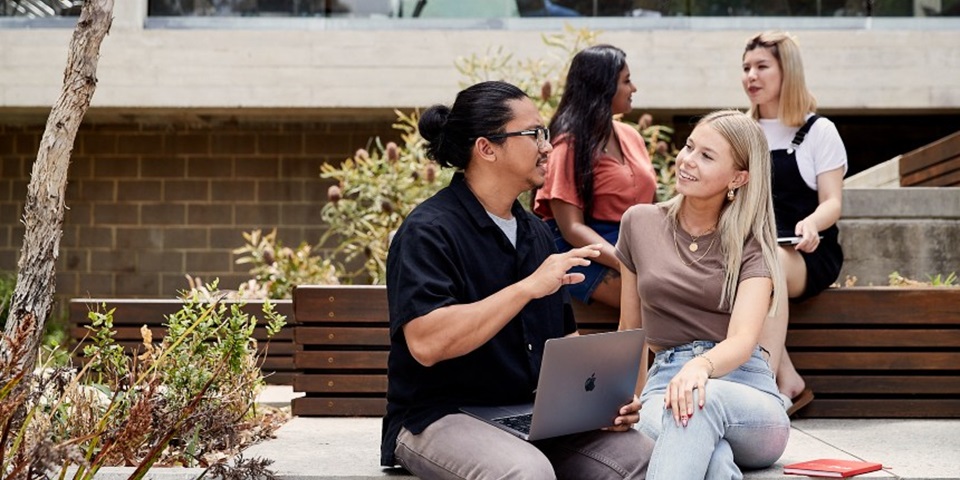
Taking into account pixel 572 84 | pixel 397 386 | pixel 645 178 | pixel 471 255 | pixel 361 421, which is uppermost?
pixel 572 84

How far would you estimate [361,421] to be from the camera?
182 inches

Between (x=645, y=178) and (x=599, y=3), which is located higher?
(x=599, y=3)

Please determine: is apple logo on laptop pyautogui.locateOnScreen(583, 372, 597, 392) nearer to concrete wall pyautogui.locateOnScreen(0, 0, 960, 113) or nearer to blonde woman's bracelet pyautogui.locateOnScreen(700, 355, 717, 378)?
blonde woman's bracelet pyautogui.locateOnScreen(700, 355, 717, 378)

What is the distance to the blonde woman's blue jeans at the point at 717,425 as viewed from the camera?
9.46 ft

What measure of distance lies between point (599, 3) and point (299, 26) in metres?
2.83

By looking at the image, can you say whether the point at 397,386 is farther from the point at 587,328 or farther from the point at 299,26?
the point at 299,26

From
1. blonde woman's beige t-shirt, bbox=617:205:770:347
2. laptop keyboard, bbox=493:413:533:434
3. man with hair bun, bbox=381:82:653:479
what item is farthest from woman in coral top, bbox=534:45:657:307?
laptop keyboard, bbox=493:413:533:434

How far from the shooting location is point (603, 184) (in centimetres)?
438

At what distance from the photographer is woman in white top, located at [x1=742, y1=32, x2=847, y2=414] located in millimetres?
4422

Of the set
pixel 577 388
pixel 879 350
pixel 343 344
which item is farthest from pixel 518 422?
pixel 879 350

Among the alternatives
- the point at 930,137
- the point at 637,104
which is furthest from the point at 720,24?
the point at 930,137

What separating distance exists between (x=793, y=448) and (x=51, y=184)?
8.48ft

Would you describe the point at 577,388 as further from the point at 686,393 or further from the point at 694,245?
the point at 694,245

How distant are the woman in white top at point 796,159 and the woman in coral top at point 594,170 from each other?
0.51 m
